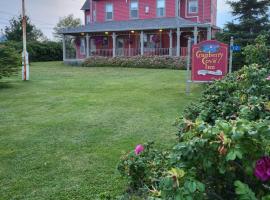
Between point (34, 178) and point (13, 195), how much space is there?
49 centimetres

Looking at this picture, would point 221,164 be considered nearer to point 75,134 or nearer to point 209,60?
point 75,134

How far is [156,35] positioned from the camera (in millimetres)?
28031

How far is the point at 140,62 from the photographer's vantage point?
24.2m

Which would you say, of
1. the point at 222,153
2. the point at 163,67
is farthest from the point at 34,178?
the point at 163,67

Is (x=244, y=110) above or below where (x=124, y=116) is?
above

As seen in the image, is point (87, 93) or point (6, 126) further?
point (87, 93)

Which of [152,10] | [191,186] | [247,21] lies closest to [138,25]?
[152,10]

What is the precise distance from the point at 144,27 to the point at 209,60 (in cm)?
1620

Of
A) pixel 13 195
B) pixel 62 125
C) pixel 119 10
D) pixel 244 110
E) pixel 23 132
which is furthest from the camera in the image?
pixel 119 10

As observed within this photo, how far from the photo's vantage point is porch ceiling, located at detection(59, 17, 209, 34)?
25214mm

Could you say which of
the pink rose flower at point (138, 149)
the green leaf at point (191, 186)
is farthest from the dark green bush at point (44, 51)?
the green leaf at point (191, 186)

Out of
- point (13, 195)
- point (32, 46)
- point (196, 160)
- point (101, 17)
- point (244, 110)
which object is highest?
point (101, 17)

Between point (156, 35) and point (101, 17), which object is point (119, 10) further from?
point (156, 35)

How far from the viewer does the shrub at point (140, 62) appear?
2294 cm
